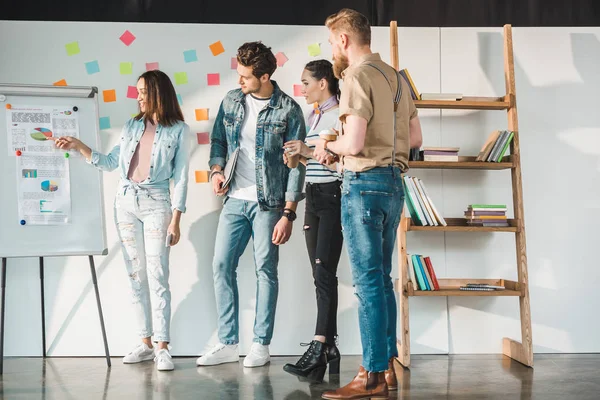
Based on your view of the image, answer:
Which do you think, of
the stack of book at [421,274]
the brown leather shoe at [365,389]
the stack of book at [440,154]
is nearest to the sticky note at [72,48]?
the stack of book at [440,154]

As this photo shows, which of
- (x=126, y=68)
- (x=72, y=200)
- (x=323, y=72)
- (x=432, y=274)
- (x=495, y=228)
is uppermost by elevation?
(x=126, y=68)

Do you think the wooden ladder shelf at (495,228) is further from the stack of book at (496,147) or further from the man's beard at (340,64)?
the man's beard at (340,64)

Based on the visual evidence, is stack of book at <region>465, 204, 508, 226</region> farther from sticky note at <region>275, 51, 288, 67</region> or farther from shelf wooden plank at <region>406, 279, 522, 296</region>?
sticky note at <region>275, 51, 288, 67</region>

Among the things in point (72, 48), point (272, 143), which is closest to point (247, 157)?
point (272, 143)

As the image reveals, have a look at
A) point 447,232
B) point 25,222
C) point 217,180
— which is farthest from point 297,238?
point 25,222

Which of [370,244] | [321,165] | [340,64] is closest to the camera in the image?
[370,244]

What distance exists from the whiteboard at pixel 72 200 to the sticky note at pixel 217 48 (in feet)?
2.47

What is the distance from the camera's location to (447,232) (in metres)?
3.99

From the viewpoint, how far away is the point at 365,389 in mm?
2586

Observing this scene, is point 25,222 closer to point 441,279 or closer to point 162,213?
point 162,213

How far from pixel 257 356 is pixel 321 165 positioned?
107 cm

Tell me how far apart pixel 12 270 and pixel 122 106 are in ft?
3.75

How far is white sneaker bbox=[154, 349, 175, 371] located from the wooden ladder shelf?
1.22m

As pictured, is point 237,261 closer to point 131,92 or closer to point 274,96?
point 274,96
